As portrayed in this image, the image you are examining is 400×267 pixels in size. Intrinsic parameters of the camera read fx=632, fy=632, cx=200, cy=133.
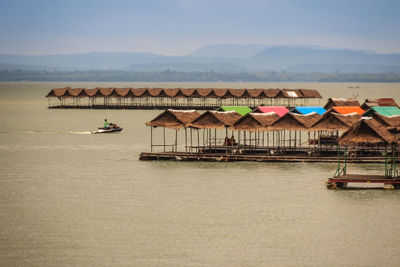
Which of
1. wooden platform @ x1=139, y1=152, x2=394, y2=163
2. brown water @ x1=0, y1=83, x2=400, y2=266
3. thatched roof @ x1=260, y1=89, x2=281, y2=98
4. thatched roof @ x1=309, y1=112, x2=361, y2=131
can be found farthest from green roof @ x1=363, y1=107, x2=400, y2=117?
thatched roof @ x1=260, y1=89, x2=281, y2=98

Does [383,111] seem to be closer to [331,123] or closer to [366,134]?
[331,123]

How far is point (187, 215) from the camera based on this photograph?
20.2m

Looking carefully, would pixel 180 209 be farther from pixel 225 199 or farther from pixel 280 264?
pixel 280 264

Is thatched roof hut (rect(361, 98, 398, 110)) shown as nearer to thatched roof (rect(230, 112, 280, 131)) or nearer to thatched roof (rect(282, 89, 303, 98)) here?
thatched roof (rect(230, 112, 280, 131))

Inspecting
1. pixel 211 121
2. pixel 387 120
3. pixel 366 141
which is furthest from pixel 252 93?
pixel 366 141

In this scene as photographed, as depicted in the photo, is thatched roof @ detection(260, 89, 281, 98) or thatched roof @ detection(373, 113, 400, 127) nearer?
thatched roof @ detection(373, 113, 400, 127)

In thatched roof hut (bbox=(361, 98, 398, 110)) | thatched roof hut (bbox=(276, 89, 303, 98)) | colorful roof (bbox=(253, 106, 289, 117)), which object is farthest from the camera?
thatched roof hut (bbox=(276, 89, 303, 98))

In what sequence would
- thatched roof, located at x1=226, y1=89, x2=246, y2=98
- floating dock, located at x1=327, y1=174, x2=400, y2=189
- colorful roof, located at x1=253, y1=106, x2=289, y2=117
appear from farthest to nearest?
thatched roof, located at x1=226, y1=89, x2=246, y2=98, colorful roof, located at x1=253, y1=106, x2=289, y2=117, floating dock, located at x1=327, y1=174, x2=400, y2=189

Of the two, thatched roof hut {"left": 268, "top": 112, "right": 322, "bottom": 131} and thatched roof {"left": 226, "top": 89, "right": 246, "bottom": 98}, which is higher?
thatched roof {"left": 226, "top": 89, "right": 246, "bottom": 98}

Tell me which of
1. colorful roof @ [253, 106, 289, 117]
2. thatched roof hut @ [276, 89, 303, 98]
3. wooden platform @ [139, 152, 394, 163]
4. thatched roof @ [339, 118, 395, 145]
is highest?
thatched roof hut @ [276, 89, 303, 98]

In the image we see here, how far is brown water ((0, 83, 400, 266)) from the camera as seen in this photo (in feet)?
53.3

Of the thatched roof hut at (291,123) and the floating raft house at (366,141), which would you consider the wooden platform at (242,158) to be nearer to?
the thatched roof hut at (291,123)

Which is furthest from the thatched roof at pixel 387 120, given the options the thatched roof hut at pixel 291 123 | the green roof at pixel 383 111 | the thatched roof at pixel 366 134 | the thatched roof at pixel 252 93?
the thatched roof at pixel 252 93

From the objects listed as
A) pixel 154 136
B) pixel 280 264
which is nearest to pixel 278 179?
pixel 280 264
